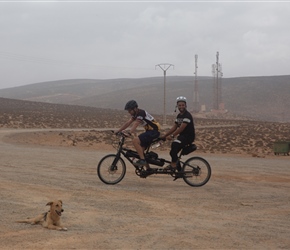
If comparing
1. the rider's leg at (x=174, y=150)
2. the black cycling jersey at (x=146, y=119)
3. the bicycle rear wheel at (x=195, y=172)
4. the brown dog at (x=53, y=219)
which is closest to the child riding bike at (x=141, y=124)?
the black cycling jersey at (x=146, y=119)

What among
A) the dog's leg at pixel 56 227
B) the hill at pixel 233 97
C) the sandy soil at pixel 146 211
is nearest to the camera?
the sandy soil at pixel 146 211

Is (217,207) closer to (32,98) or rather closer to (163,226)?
(163,226)

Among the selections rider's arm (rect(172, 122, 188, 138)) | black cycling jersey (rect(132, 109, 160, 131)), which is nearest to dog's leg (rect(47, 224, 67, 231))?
black cycling jersey (rect(132, 109, 160, 131))

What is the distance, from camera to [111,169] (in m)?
11.1

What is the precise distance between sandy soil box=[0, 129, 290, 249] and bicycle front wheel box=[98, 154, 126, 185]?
0.19 metres

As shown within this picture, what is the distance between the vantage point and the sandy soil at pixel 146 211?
6.35 metres

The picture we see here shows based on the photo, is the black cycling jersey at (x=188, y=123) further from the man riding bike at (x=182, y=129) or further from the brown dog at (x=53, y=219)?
the brown dog at (x=53, y=219)

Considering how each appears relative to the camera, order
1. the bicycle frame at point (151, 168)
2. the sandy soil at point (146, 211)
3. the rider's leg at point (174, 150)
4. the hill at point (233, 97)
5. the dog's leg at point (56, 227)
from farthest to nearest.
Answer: the hill at point (233, 97) → the bicycle frame at point (151, 168) → the rider's leg at point (174, 150) → the dog's leg at point (56, 227) → the sandy soil at point (146, 211)

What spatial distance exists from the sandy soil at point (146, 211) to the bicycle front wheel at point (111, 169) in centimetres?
19

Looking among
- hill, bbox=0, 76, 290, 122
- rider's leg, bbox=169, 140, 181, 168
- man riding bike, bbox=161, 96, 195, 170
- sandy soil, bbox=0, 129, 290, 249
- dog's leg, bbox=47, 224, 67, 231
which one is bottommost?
sandy soil, bbox=0, 129, 290, 249

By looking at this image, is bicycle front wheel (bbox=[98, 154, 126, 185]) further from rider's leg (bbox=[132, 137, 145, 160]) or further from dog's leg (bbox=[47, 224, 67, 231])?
dog's leg (bbox=[47, 224, 67, 231])

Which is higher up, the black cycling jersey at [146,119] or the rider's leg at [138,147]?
the black cycling jersey at [146,119]

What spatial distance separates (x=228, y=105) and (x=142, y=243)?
5610 inches

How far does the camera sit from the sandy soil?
6348 mm
